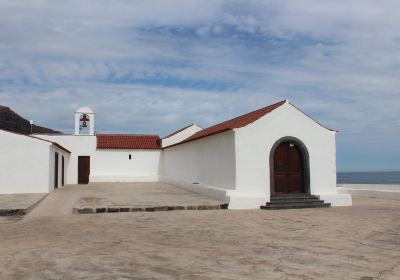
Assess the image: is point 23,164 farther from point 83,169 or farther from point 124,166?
point 124,166

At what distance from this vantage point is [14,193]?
695 inches

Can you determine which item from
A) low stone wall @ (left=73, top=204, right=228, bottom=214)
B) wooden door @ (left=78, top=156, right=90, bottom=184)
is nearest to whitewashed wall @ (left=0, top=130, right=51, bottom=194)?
low stone wall @ (left=73, top=204, right=228, bottom=214)

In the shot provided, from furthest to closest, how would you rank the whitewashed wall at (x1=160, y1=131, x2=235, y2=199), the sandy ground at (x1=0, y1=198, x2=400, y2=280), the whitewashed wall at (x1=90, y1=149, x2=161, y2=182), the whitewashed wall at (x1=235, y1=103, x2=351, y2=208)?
the whitewashed wall at (x1=90, y1=149, x2=161, y2=182) < the whitewashed wall at (x1=160, y1=131, x2=235, y2=199) < the whitewashed wall at (x1=235, y1=103, x2=351, y2=208) < the sandy ground at (x1=0, y1=198, x2=400, y2=280)

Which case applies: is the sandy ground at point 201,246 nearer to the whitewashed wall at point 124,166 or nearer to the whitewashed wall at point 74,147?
the whitewashed wall at point 74,147

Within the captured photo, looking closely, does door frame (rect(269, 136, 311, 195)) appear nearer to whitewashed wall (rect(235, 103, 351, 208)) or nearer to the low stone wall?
whitewashed wall (rect(235, 103, 351, 208))

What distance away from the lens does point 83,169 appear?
28.8m

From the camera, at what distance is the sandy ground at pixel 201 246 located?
5737 mm

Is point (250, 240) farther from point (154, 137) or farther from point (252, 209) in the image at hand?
point (154, 137)

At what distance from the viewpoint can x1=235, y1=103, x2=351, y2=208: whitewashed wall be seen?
1435cm

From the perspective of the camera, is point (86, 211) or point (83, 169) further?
point (83, 169)

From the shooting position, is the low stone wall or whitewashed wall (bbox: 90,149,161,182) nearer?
the low stone wall

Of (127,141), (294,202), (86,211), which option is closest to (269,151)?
(294,202)

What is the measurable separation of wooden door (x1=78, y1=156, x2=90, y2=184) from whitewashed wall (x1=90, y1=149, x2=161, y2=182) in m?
0.34

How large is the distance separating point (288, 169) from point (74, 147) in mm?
17988
